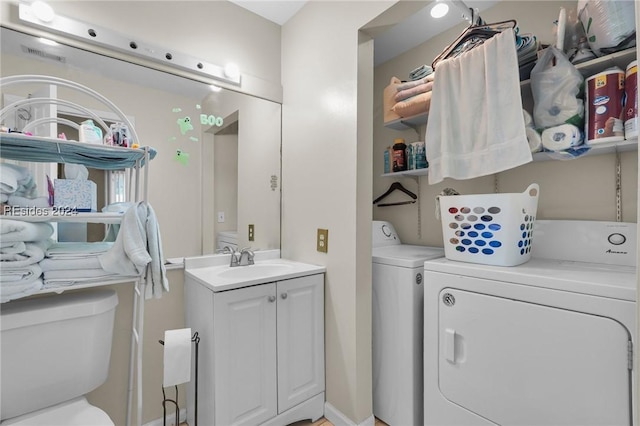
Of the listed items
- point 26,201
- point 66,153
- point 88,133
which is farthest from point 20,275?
point 88,133

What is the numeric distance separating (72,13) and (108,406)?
201cm

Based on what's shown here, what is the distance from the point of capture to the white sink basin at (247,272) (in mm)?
1450

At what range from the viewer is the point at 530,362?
1121 mm

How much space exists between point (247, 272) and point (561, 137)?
181 cm

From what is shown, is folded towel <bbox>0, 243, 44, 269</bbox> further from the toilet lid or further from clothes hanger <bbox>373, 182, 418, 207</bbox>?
clothes hanger <bbox>373, 182, 418, 207</bbox>

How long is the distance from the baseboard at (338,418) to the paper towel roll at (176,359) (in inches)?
35.1

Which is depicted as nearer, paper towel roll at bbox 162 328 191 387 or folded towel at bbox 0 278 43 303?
folded towel at bbox 0 278 43 303

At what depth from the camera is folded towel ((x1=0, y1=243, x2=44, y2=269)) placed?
0.96 metres

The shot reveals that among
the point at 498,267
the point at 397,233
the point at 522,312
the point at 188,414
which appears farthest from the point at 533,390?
the point at 188,414

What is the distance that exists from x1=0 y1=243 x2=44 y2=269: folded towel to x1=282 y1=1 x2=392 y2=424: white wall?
1.30 meters

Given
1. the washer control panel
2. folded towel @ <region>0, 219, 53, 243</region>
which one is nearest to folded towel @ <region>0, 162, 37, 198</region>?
folded towel @ <region>0, 219, 53, 243</region>

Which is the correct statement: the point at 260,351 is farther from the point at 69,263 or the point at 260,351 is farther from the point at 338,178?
the point at 338,178

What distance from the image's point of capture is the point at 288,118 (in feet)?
6.88

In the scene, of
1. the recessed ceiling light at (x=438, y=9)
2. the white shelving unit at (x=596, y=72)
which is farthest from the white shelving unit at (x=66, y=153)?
the white shelving unit at (x=596, y=72)
